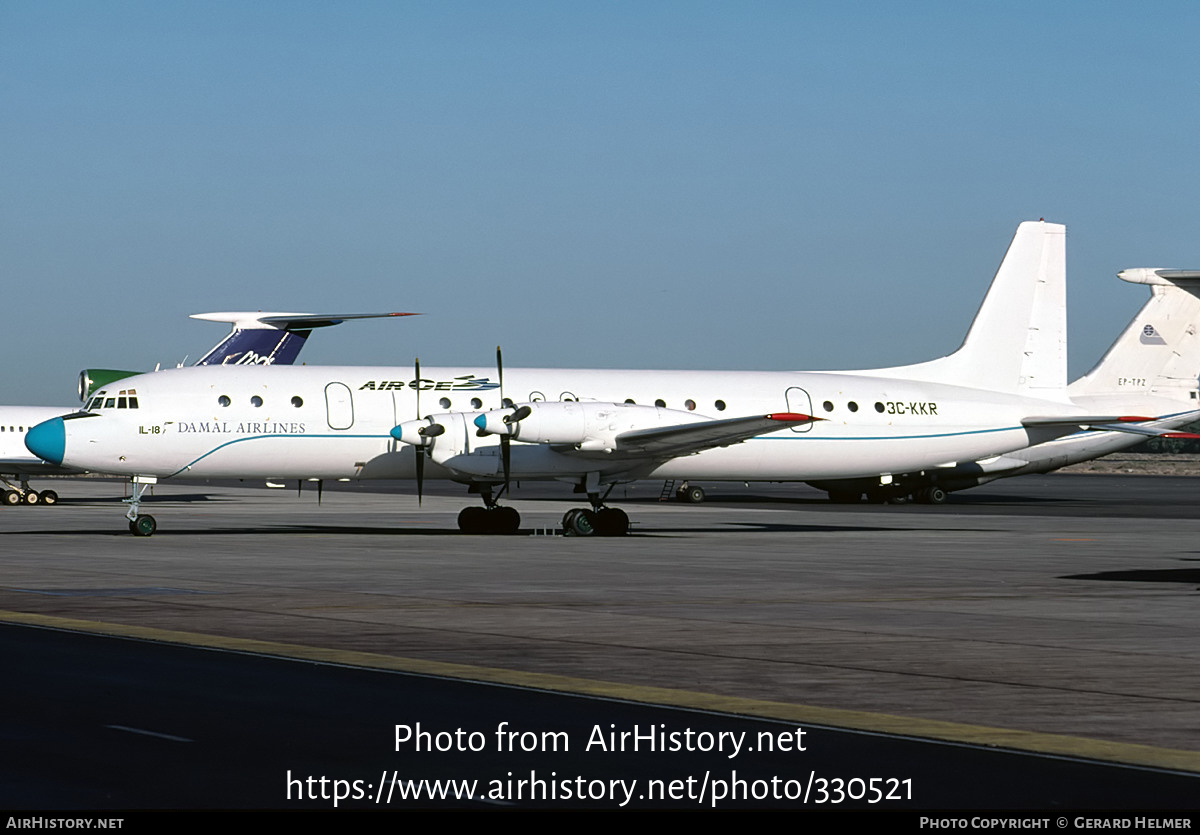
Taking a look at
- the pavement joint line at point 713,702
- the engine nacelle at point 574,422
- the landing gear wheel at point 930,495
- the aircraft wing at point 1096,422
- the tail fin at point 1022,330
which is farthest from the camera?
the landing gear wheel at point 930,495

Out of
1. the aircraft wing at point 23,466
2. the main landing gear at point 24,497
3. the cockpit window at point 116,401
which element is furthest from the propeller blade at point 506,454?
the main landing gear at point 24,497

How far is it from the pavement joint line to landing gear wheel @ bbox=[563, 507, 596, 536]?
20.0 m

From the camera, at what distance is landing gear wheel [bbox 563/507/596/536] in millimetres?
36969

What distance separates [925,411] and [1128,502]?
2758 cm

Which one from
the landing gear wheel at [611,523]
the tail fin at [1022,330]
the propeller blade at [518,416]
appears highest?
the tail fin at [1022,330]

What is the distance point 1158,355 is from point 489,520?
25489 mm

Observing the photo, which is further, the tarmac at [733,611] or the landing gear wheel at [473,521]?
the landing gear wheel at [473,521]

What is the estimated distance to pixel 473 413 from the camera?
119ft

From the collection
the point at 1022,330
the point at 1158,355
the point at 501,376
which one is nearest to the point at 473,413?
the point at 501,376

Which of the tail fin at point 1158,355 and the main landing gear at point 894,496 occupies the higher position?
the tail fin at point 1158,355

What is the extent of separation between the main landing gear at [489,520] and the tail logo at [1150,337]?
25.1 metres

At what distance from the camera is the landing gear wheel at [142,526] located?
35.2 meters

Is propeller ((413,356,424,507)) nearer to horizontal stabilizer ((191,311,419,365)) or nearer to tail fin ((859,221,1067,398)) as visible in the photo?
tail fin ((859,221,1067,398))

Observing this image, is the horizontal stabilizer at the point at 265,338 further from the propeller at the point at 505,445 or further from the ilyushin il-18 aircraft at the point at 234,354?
the propeller at the point at 505,445
